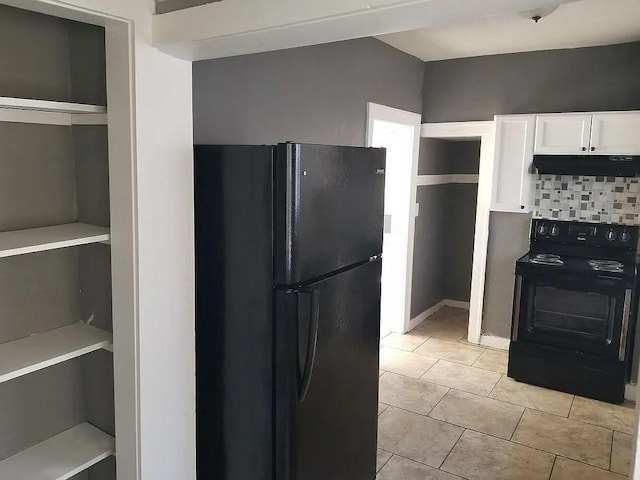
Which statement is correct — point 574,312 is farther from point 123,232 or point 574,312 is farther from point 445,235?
point 123,232

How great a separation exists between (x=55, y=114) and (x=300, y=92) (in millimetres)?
1502

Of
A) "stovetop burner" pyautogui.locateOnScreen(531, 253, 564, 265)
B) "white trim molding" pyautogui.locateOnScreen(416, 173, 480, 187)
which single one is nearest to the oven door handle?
"stovetop burner" pyautogui.locateOnScreen(531, 253, 564, 265)

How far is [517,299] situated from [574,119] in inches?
54.6

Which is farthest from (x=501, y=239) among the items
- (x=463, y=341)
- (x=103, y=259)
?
(x=103, y=259)

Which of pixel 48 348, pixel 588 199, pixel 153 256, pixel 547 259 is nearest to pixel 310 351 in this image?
pixel 153 256

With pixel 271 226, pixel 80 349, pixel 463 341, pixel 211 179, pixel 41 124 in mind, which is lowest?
pixel 463 341

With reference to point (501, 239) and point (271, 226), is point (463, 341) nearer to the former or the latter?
point (501, 239)

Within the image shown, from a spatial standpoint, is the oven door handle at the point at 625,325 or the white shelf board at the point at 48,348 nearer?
the white shelf board at the point at 48,348

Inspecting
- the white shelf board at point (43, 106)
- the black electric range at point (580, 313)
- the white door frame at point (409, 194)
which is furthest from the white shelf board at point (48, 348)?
the black electric range at point (580, 313)

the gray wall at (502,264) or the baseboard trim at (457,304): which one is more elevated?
the gray wall at (502,264)

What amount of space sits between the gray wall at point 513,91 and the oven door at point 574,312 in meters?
0.58

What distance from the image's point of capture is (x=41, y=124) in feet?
5.82

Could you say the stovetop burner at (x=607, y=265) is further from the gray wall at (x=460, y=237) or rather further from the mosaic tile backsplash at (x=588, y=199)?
the gray wall at (x=460, y=237)

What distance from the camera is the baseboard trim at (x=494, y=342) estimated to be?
446 centimetres
